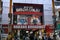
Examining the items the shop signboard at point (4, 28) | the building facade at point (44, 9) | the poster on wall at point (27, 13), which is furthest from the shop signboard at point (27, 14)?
the shop signboard at point (4, 28)

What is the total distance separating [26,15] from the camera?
818 inches

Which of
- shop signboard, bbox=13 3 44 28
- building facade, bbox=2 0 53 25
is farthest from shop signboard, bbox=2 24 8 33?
shop signboard, bbox=13 3 44 28

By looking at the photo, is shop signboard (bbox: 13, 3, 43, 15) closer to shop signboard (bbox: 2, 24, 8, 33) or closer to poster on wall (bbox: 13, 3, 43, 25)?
poster on wall (bbox: 13, 3, 43, 25)

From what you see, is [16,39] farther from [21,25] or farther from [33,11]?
[33,11]

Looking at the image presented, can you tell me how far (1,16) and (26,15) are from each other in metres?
2.51

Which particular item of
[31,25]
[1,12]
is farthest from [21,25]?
[1,12]

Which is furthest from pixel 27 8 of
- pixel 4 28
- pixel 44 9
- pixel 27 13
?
pixel 4 28

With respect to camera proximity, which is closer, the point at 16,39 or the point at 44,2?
the point at 16,39

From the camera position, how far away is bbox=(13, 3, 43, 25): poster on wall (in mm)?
20500

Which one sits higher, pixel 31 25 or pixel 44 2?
pixel 44 2

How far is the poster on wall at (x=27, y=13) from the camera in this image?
20.5 meters

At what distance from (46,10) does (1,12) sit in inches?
180

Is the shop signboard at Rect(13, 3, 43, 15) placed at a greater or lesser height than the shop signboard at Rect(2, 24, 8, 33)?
greater

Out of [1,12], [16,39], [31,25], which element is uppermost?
[1,12]
